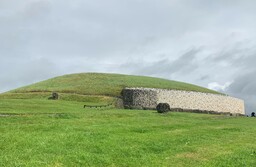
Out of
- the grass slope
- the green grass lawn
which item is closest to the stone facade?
the grass slope

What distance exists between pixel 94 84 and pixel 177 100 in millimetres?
23123

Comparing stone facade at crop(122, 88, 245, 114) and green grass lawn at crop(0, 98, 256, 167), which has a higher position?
stone facade at crop(122, 88, 245, 114)

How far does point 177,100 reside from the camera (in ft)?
280

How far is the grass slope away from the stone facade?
6239 millimetres

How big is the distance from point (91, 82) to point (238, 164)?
80.9 metres

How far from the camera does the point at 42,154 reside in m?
20.2

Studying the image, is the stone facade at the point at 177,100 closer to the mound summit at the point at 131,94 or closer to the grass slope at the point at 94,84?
the mound summit at the point at 131,94

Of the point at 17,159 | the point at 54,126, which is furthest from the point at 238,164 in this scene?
the point at 54,126

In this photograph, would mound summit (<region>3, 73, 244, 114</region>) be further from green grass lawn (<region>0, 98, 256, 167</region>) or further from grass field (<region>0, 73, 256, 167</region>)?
green grass lawn (<region>0, 98, 256, 167</region>)

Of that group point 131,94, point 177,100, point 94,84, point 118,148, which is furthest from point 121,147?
point 94,84

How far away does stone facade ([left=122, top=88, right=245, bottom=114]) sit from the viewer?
270 ft

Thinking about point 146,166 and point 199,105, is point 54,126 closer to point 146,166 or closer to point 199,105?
point 146,166

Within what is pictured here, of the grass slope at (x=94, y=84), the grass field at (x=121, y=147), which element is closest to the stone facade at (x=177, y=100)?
the grass slope at (x=94, y=84)

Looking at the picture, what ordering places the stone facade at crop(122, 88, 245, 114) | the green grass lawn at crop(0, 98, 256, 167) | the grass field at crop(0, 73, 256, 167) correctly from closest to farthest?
the green grass lawn at crop(0, 98, 256, 167) → the grass field at crop(0, 73, 256, 167) → the stone facade at crop(122, 88, 245, 114)
